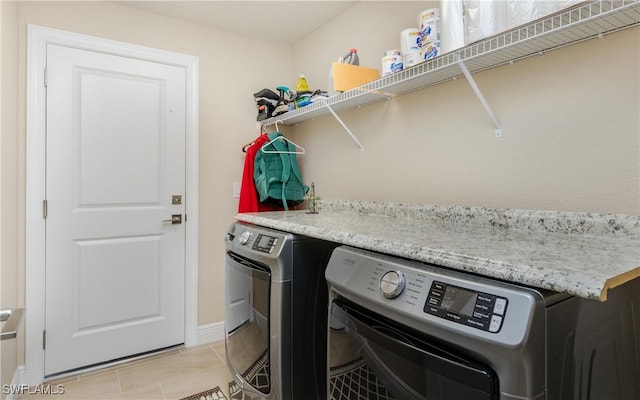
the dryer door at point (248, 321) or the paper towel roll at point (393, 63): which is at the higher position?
the paper towel roll at point (393, 63)

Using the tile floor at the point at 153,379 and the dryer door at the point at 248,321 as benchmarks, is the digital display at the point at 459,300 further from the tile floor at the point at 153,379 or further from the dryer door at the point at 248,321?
the tile floor at the point at 153,379

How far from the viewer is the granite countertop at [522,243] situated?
0.69 metres

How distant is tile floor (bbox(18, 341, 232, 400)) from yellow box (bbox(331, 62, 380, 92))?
180cm

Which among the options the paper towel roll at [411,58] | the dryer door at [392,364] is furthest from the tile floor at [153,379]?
the paper towel roll at [411,58]

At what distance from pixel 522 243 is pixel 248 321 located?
3.75 feet

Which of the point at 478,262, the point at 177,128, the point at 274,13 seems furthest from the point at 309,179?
the point at 478,262

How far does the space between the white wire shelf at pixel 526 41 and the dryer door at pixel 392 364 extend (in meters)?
0.96

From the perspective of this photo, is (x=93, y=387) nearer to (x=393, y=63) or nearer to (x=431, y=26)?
(x=393, y=63)

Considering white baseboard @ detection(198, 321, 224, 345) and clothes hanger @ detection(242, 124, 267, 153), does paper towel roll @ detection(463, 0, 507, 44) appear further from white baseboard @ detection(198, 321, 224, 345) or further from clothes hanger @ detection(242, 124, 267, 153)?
white baseboard @ detection(198, 321, 224, 345)

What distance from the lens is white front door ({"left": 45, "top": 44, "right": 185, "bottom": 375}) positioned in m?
2.17

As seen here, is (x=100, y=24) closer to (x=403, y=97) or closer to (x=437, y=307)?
(x=403, y=97)

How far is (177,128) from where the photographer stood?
2516mm

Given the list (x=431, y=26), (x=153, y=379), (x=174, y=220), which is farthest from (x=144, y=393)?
(x=431, y=26)

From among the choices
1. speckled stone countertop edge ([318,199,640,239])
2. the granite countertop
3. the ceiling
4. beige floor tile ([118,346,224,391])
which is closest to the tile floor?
beige floor tile ([118,346,224,391])
